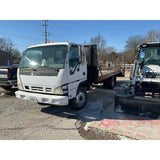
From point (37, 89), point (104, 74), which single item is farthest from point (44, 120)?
point (104, 74)

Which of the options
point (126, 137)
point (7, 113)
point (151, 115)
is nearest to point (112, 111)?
point (151, 115)

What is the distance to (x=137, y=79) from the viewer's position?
14.4 ft

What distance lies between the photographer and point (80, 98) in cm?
419

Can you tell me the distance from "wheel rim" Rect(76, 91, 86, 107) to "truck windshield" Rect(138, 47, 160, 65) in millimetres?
2996

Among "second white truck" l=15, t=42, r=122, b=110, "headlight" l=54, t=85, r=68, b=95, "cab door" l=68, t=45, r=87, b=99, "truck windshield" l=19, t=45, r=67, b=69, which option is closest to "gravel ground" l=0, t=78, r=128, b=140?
"second white truck" l=15, t=42, r=122, b=110

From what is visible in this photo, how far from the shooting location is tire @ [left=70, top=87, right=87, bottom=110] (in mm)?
3912

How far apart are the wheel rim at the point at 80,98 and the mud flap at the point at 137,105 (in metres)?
1.22

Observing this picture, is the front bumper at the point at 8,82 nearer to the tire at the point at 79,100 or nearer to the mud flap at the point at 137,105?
the tire at the point at 79,100

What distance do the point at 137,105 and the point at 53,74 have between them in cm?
273

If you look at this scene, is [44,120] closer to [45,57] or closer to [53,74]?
[53,74]

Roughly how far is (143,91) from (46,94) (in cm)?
363

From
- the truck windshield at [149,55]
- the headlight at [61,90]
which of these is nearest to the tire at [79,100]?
the headlight at [61,90]

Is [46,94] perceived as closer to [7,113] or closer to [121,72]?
[7,113]

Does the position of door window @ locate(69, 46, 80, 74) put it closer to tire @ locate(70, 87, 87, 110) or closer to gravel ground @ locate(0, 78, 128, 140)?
tire @ locate(70, 87, 87, 110)
